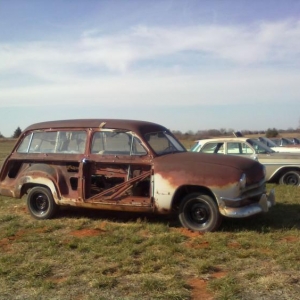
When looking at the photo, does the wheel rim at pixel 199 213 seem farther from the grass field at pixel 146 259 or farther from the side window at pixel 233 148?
the side window at pixel 233 148

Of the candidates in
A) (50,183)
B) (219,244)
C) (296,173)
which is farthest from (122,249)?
(296,173)

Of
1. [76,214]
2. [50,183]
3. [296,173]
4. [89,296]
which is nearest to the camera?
[89,296]

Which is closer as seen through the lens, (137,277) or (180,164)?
(137,277)

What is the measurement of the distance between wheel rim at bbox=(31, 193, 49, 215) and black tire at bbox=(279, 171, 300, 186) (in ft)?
23.1

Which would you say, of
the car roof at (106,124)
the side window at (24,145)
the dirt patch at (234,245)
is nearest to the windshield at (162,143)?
the car roof at (106,124)

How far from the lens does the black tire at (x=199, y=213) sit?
7230mm

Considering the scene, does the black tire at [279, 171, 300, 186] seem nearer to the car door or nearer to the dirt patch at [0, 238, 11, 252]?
the car door

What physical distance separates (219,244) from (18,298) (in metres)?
3.00

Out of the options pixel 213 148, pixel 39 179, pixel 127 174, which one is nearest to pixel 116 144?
pixel 127 174

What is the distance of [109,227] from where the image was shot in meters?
7.83

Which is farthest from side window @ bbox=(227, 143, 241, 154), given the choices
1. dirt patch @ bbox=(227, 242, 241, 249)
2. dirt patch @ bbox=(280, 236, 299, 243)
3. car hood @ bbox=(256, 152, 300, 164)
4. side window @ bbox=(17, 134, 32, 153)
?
dirt patch @ bbox=(227, 242, 241, 249)

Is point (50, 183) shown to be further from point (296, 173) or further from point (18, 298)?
point (296, 173)

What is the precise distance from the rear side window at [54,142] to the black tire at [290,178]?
6752mm

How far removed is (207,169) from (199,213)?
77 centimetres
